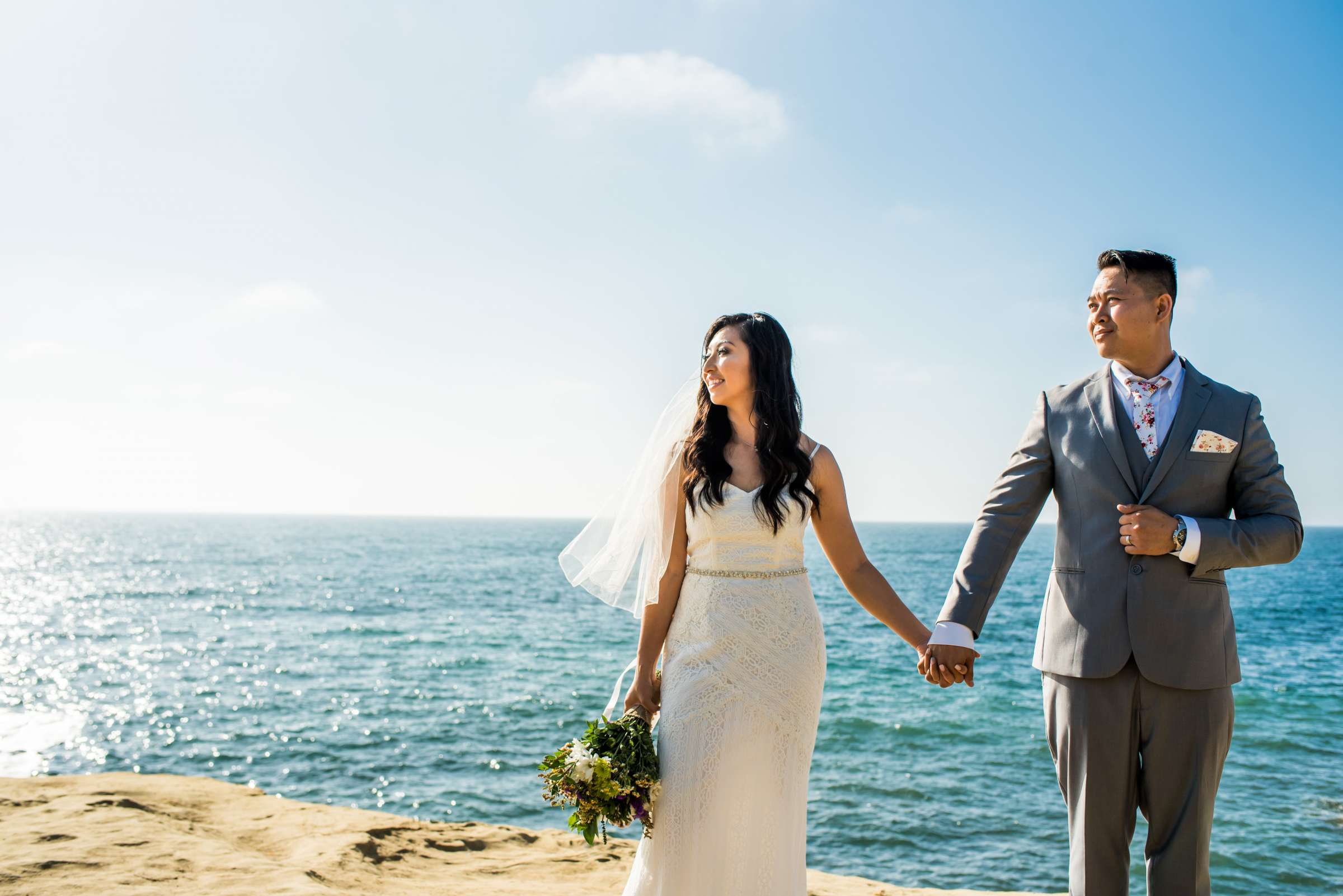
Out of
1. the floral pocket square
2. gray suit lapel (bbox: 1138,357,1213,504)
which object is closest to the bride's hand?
gray suit lapel (bbox: 1138,357,1213,504)

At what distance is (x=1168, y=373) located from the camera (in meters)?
3.44

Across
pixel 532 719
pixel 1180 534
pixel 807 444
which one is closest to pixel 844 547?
pixel 807 444

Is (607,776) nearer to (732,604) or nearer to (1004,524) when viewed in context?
(732,604)

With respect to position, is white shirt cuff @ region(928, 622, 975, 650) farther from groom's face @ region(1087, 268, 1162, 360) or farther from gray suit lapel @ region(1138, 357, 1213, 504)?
groom's face @ region(1087, 268, 1162, 360)

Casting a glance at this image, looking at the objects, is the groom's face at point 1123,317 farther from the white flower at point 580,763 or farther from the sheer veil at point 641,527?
the white flower at point 580,763

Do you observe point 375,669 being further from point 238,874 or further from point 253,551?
point 253,551

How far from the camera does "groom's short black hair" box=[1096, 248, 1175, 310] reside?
11.1 ft

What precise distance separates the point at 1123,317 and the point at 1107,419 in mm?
378

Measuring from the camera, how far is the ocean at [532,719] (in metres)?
10.5

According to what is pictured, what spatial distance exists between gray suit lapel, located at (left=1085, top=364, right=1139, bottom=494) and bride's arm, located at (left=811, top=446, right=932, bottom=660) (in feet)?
3.39

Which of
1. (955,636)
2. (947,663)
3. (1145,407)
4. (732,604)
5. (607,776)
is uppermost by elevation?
(1145,407)

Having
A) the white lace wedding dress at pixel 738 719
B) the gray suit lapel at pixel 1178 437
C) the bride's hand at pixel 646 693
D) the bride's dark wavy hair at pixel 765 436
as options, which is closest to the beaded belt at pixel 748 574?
the white lace wedding dress at pixel 738 719

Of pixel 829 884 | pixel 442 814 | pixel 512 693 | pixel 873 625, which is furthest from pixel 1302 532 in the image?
pixel 873 625

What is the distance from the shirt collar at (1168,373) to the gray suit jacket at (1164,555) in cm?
3
